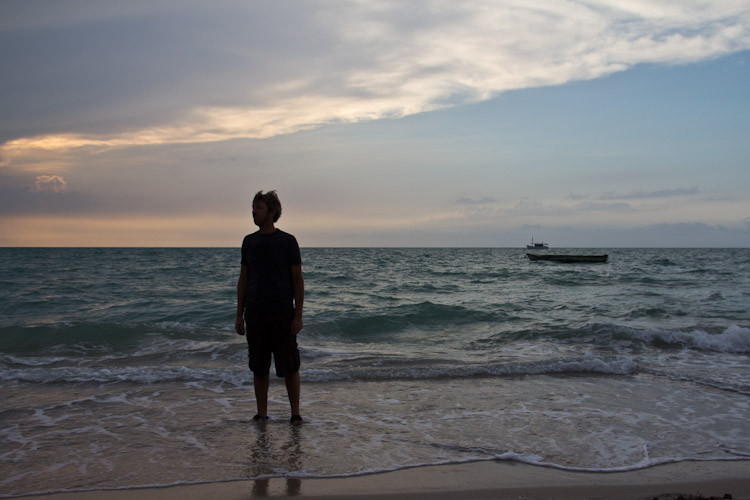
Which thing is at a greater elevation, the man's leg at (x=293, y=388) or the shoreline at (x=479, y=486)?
the man's leg at (x=293, y=388)

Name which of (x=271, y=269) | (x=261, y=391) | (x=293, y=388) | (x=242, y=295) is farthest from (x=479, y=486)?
(x=242, y=295)

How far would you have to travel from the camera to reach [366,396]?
241 inches

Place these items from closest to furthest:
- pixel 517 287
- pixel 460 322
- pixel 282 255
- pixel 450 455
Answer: pixel 450 455, pixel 282 255, pixel 460 322, pixel 517 287

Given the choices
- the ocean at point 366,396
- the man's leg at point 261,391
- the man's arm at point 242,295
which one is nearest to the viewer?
the ocean at point 366,396

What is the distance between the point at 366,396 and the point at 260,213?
9.02ft

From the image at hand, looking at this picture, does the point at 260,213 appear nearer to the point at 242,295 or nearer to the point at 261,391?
the point at 242,295

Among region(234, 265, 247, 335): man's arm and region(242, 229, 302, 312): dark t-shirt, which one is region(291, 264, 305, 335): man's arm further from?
region(234, 265, 247, 335): man's arm

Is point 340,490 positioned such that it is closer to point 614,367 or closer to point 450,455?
point 450,455

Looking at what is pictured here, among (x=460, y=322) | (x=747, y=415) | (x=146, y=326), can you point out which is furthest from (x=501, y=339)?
(x=146, y=326)

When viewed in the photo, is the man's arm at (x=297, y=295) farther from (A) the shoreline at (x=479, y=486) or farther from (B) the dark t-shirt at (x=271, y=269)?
(A) the shoreline at (x=479, y=486)

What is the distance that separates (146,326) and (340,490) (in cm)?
956

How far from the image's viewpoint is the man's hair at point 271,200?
4.62 meters

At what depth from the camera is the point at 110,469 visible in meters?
3.84

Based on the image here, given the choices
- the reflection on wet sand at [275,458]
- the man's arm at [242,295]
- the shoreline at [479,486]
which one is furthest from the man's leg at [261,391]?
the shoreline at [479,486]
